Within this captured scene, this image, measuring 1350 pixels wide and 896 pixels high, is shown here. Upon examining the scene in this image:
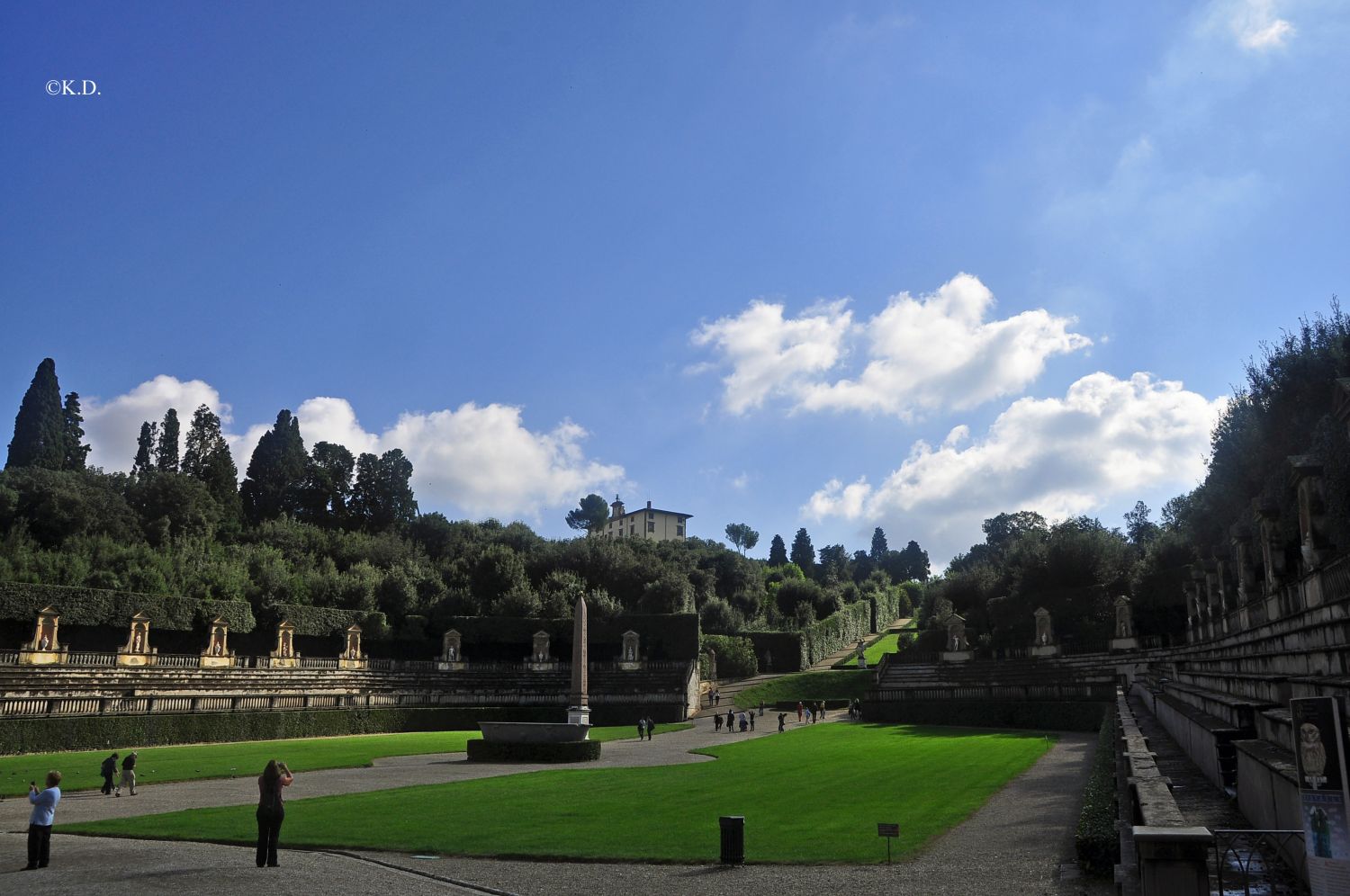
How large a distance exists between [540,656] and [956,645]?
27.7 metres

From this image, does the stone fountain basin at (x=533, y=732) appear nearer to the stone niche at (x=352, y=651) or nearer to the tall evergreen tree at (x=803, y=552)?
the stone niche at (x=352, y=651)

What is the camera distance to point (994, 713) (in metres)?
44.3

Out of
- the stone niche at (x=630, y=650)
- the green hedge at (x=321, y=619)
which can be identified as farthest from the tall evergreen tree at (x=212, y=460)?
the stone niche at (x=630, y=650)

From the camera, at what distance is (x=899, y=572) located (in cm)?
16162

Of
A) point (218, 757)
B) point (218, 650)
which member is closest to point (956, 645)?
point (218, 650)

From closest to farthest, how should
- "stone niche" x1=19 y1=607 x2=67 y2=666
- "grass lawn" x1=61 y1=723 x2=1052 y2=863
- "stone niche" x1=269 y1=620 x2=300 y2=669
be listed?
1. "grass lawn" x1=61 y1=723 x2=1052 y2=863
2. "stone niche" x1=19 y1=607 x2=67 y2=666
3. "stone niche" x1=269 y1=620 x2=300 y2=669

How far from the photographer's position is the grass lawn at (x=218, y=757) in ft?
82.3

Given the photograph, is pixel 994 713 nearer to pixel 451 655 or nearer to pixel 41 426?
pixel 451 655

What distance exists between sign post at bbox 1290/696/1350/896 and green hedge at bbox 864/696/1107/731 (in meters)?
36.3

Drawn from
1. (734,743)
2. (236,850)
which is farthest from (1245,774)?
(734,743)

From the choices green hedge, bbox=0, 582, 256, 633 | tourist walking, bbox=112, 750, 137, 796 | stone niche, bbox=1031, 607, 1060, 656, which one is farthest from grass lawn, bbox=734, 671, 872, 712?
tourist walking, bbox=112, 750, 137, 796

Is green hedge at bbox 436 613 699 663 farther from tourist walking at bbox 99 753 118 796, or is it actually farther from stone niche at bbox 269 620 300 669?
tourist walking at bbox 99 753 118 796

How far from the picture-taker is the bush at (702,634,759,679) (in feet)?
226

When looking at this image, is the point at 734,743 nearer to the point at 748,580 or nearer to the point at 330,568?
the point at 330,568
